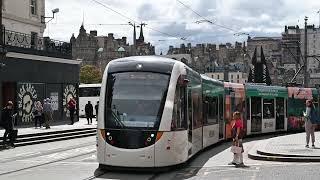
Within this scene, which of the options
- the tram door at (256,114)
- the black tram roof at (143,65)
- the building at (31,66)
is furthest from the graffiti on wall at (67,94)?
the black tram roof at (143,65)

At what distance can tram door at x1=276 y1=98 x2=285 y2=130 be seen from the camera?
110 ft

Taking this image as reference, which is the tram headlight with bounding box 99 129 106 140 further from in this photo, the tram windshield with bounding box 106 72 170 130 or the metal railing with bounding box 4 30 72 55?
the metal railing with bounding box 4 30 72 55

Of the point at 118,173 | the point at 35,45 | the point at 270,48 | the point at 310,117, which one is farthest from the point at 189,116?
the point at 270,48

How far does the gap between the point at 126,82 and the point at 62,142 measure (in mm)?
12225

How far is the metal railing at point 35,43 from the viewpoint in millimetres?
36494

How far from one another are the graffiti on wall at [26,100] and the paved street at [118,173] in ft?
46.5

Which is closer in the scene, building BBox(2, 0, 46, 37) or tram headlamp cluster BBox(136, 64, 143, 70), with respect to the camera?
tram headlamp cluster BBox(136, 64, 143, 70)

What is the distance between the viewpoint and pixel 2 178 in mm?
14109

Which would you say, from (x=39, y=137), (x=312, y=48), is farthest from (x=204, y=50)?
(x=39, y=137)

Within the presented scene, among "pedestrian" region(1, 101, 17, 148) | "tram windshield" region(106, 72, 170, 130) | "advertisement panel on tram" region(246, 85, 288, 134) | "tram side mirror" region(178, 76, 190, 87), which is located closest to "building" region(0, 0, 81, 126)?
"pedestrian" region(1, 101, 17, 148)

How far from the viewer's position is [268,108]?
32.2 m

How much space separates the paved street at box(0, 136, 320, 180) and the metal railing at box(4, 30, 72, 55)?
15.8 meters

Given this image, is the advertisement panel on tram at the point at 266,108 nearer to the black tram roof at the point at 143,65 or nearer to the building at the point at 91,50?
the black tram roof at the point at 143,65

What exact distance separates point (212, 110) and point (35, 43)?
20.1 metres
